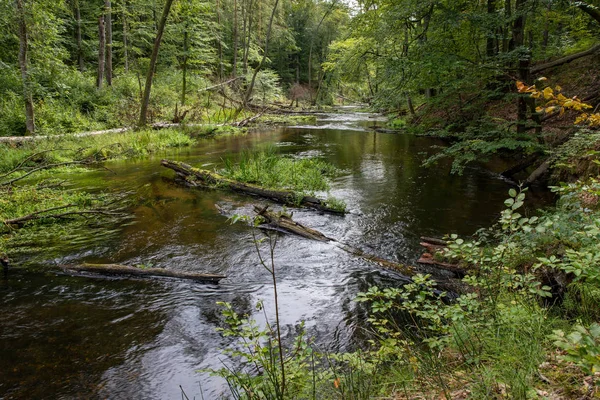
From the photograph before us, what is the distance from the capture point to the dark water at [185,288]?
11.3 feet

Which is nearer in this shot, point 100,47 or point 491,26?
point 491,26

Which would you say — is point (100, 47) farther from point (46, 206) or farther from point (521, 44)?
point (521, 44)

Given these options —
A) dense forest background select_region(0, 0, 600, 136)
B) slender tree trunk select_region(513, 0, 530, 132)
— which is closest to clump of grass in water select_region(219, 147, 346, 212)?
dense forest background select_region(0, 0, 600, 136)

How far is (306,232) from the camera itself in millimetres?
6762

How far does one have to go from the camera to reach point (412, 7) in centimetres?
859

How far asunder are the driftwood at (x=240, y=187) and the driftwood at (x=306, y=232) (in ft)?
4.29

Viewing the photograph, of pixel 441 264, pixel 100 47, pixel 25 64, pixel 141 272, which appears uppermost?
pixel 100 47

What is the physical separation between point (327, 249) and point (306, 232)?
680 mm

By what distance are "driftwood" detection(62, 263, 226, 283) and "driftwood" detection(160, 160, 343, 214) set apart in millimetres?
3542

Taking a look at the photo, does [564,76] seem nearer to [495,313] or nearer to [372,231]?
[372,231]

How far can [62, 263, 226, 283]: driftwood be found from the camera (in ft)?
17.0

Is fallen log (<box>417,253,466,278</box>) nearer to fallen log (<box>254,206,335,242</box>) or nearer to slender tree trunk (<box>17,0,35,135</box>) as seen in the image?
fallen log (<box>254,206,335,242</box>)

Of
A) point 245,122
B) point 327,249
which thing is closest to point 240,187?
point 327,249

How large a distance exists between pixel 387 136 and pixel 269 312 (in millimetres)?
17062
